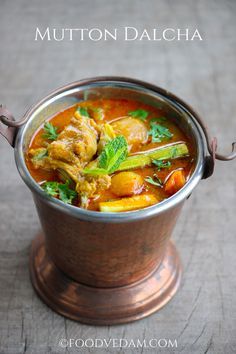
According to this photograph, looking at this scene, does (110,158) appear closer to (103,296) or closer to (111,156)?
(111,156)

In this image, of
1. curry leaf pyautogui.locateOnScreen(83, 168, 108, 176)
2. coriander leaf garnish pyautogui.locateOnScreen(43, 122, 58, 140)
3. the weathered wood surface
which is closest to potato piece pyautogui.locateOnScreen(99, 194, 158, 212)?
curry leaf pyautogui.locateOnScreen(83, 168, 108, 176)

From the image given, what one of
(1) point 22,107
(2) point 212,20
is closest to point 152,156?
(1) point 22,107

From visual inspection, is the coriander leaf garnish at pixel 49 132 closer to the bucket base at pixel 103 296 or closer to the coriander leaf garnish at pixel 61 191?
the coriander leaf garnish at pixel 61 191

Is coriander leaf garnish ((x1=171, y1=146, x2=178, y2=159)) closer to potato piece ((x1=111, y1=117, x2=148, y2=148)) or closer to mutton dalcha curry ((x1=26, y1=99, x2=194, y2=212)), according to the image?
mutton dalcha curry ((x1=26, y1=99, x2=194, y2=212))

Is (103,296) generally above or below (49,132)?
below

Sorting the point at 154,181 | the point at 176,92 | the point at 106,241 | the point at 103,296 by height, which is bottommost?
the point at 103,296

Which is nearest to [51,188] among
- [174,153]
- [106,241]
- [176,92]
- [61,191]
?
[61,191]
